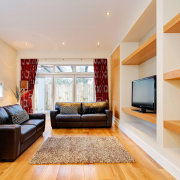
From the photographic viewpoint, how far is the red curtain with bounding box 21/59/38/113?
17.2 ft

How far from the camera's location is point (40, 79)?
550 centimetres

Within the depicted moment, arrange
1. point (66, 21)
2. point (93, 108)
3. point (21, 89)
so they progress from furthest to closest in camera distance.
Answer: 1. point (21, 89)
2. point (93, 108)
3. point (66, 21)

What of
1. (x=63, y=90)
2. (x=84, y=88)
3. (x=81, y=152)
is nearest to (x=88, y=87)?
(x=84, y=88)

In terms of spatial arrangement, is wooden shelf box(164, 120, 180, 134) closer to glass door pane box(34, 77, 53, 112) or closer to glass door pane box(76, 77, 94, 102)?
glass door pane box(76, 77, 94, 102)

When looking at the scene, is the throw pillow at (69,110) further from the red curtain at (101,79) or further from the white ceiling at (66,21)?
the white ceiling at (66,21)

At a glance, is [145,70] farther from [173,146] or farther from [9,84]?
[9,84]

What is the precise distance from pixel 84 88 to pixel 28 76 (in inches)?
91.5

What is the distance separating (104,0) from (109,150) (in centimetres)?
286

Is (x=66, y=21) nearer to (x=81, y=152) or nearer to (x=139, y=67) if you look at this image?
(x=139, y=67)

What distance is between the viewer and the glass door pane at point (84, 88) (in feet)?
18.1

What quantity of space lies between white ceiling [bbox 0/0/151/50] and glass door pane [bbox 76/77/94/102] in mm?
1514

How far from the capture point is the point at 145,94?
2.92m

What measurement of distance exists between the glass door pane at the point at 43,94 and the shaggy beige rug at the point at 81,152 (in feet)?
8.64

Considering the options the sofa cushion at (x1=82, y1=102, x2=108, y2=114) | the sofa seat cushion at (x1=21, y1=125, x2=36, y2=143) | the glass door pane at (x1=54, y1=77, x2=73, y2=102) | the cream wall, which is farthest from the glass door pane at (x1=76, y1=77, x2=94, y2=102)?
the sofa seat cushion at (x1=21, y1=125, x2=36, y2=143)
